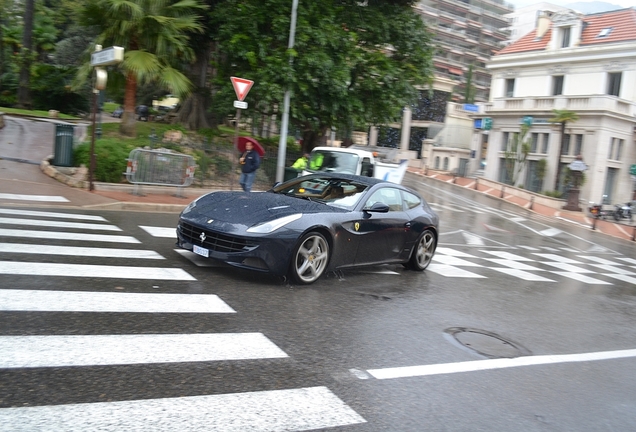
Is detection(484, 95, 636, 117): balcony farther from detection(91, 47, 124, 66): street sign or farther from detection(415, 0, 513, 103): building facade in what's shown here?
detection(415, 0, 513, 103): building facade

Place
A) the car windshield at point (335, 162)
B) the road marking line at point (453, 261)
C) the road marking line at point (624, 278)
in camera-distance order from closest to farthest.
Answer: the road marking line at point (453, 261) < the road marking line at point (624, 278) < the car windshield at point (335, 162)

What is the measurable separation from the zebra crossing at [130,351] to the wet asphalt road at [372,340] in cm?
6

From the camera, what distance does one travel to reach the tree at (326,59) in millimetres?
19891

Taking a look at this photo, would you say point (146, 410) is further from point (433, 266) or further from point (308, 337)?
point (433, 266)

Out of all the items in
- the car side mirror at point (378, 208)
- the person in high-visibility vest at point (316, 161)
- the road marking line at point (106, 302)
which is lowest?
the road marking line at point (106, 302)

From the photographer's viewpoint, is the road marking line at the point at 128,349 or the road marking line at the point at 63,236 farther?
the road marking line at the point at 63,236

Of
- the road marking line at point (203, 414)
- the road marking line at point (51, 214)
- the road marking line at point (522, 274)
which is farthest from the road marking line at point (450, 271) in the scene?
the road marking line at point (203, 414)

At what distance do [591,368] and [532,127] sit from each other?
41.6 metres

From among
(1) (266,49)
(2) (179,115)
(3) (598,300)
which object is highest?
(1) (266,49)

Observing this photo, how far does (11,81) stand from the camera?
132 ft

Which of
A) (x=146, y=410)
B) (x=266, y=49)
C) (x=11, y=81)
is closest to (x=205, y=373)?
(x=146, y=410)

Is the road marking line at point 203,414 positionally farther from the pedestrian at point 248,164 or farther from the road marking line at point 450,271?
the pedestrian at point 248,164

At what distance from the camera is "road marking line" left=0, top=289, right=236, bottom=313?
5230 mm

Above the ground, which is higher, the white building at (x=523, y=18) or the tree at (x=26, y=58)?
the white building at (x=523, y=18)
